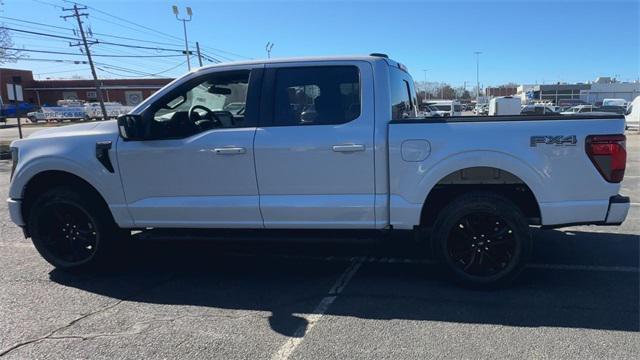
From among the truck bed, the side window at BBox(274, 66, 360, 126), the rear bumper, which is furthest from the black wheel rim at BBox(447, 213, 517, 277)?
the side window at BBox(274, 66, 360, 126)

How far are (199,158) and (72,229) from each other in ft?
5.47

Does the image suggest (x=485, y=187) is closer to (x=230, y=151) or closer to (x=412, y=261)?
(x=412, y=261)

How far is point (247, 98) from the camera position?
459 centimetres

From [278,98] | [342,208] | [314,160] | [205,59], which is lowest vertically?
[342,208]

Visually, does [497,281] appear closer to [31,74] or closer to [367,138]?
[367,138]

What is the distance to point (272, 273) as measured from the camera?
4988mm

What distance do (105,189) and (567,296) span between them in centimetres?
421

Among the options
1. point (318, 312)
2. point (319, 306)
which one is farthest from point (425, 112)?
point (318, 312)

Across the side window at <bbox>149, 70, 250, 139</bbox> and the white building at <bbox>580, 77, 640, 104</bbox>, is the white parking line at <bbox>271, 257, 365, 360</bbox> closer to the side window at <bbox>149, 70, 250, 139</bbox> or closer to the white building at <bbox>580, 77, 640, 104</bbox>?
the side window at <bbox>149, 70, 250, 139</bbox>

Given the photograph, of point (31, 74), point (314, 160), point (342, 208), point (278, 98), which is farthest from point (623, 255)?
point (31, 74)

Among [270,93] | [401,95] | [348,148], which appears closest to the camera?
[348,148]

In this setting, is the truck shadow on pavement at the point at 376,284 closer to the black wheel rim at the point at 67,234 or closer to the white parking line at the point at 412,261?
the white parking line at the point at 412,261

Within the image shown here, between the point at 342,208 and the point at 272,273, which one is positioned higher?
the point at 342,208

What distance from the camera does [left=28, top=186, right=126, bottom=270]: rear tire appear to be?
4.94 meters
